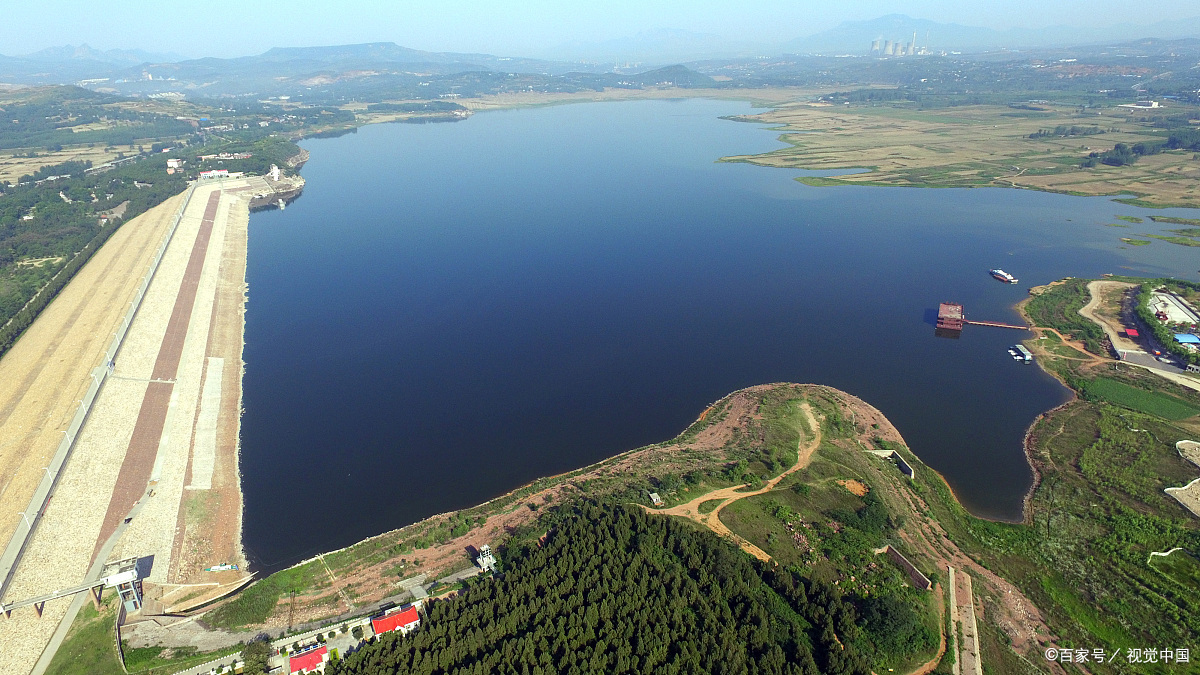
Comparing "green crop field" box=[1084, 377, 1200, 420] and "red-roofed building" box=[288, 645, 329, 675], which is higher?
"green crop field" box=[1084, 377, 1200, 420]

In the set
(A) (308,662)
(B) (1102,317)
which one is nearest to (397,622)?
(A) (308,662)

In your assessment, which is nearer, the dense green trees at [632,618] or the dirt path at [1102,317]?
the dense green trees at [632,618]

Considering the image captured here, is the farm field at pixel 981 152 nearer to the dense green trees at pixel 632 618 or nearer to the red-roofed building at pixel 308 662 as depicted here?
the dense green trees at pixel 632 618

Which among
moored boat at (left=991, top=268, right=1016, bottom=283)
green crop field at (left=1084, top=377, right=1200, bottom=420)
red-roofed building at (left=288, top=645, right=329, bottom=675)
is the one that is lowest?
red-roofed building at (left=288, top=645, right=329, bottom=675)

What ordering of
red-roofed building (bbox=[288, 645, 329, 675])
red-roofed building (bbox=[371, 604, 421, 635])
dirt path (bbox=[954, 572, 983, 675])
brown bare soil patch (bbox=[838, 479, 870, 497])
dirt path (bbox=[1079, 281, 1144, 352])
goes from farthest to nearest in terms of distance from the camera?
dirt path (bbox=[1079, 281, 1144, 352]) < brown bare soil patch (bbox=[838, 479, 870, 497]) < red-roofed building (bbox=[371, 604, 421, 635]) < dirt path (bbox=[954, 572, 983, 675]) < red-roofed building (bbox=[288, 645, 329, 675])

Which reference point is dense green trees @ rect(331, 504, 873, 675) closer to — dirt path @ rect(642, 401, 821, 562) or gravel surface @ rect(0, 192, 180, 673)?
dirt path @ rect(642, 401, 821, 562)

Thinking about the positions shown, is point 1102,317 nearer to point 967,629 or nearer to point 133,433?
point 967,629

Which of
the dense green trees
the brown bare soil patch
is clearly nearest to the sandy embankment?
the dense green trees

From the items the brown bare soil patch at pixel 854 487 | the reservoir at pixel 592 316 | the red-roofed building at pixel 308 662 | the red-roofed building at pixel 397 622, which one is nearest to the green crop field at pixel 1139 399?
the reservoir at pixel 592 316
